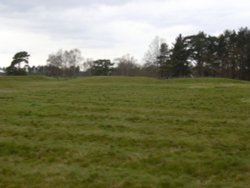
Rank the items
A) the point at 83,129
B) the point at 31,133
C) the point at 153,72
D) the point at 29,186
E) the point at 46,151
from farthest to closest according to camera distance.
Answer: the point at 153,72 < the point at 83,129 < the point at 31,133 < the point at 46,151 < the point at 29,186

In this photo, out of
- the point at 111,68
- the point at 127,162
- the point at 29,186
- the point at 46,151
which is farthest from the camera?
the point at 111,68

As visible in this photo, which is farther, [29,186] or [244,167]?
[244,167]

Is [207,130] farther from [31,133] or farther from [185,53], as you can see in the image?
[185,53]

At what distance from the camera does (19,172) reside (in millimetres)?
6438

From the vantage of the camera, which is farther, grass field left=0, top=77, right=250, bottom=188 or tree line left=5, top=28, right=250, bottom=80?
tree line left=5, top=28, right=250, bottom=80

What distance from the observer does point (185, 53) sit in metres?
61.7

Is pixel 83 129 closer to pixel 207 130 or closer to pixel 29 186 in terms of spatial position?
pixel 207 130

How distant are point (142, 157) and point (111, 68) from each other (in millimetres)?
78031

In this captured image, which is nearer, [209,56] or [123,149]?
[123,149]

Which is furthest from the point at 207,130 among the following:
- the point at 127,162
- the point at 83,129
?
the point at 127,162

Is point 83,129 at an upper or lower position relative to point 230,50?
lower

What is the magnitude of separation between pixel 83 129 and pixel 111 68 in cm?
7514

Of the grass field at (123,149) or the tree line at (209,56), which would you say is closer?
the grass field at (123,149)

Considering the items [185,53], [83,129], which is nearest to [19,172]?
[83,129]
